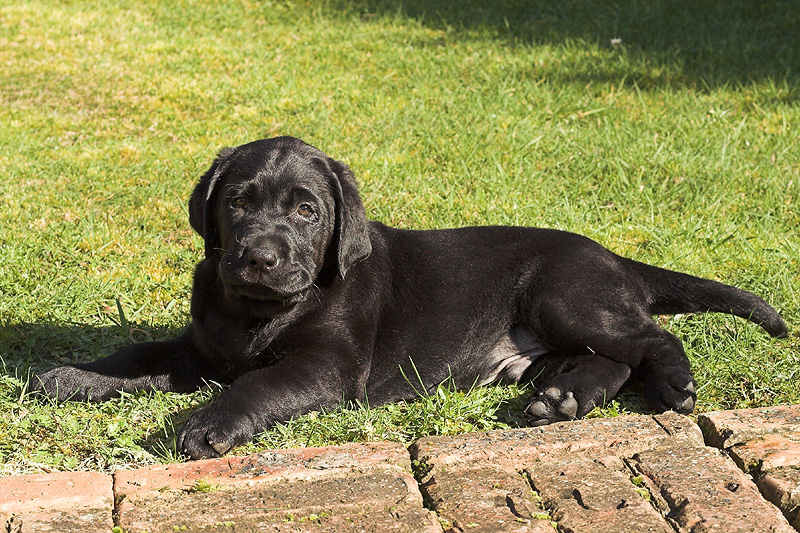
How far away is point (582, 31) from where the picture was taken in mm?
8484

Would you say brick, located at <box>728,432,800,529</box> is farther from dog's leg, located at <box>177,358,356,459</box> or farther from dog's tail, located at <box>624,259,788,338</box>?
dog's leg, located at <box>177,358,356,459</box>

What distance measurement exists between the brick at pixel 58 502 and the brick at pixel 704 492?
150 centimetres

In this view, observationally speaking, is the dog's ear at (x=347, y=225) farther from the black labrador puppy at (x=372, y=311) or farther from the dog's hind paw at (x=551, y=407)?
the dog's hind paw at (x=551, y=407)

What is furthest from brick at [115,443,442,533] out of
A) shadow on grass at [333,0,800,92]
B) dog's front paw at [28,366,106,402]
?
shadow on grass at [333,0,800,92]

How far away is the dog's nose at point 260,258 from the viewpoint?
3.14 meters

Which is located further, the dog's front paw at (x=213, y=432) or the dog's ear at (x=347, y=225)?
the dog's ear at (x=347, y=225)

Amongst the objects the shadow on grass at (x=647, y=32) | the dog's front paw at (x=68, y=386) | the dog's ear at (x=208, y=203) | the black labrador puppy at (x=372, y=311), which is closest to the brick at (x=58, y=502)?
the black labrador puppy at (x=372, y=311)

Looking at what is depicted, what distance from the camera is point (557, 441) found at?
9.05ft

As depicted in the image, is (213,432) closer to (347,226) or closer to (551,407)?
(347,226)

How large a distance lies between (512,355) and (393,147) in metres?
2.75

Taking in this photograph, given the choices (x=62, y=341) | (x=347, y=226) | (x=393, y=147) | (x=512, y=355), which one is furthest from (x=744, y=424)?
(x=393, y=147)

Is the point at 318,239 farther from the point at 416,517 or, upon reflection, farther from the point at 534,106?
the point at 534,106

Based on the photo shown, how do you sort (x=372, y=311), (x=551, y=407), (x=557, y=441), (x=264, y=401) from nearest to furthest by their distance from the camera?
(x=557, y=441), (x=264, y=401), (x=551, y=407), (x=372, y=311)

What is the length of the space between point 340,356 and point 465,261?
0.73 m
